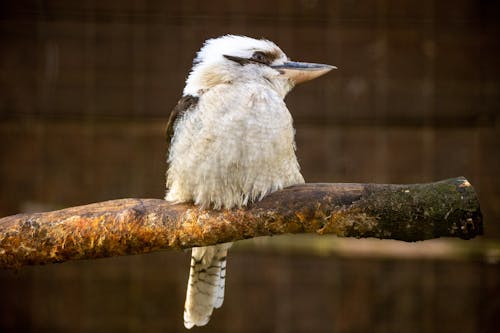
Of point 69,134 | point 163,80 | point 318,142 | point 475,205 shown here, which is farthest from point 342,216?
point 69,134

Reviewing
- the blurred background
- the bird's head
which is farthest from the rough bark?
the blurred background

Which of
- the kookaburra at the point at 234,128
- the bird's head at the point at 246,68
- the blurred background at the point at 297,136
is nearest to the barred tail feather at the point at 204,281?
the kookaburra at the point at 234,128

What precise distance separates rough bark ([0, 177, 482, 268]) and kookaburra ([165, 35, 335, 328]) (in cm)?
6

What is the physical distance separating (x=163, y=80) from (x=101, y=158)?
1.73 feet

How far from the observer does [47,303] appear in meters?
3.40

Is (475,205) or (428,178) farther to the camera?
(428,178)

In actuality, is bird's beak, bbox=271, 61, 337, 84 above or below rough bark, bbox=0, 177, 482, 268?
above

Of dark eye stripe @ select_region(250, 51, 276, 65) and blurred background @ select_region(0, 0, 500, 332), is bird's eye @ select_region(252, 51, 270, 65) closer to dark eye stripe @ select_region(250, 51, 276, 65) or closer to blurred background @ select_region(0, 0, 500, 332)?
dark eye stripe @ select_region(250, 51, 276, 65)

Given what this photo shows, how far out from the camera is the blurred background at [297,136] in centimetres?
330

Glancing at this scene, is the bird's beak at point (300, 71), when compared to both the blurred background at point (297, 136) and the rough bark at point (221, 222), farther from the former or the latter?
the blurred background at point (297, 136)

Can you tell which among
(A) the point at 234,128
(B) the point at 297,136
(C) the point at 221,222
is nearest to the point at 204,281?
(C) the point at 221,222

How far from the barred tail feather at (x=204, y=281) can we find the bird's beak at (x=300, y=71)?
0.62 m

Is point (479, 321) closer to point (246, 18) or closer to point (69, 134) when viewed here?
point (246, 18)

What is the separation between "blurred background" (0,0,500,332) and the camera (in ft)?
10.8
